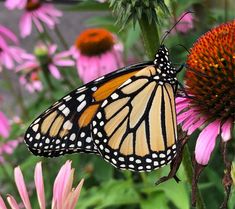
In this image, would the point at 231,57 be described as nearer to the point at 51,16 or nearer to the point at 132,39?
the point at 132,39

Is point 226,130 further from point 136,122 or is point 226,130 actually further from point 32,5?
point 32,5

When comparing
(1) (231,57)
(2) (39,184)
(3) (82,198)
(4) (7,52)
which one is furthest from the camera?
(4) (7,52)

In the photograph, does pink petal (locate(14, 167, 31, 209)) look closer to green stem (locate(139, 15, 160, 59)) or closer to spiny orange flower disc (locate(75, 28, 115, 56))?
green stem (locate(139, 15, 160, 59))

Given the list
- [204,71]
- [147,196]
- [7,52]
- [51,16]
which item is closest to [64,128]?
[204,71]

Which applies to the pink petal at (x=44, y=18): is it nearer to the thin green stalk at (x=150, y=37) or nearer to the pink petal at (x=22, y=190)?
the thin green stalk at (x=150, y=37)

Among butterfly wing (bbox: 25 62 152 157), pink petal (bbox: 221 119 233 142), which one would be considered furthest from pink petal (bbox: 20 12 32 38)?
pink petal (bbox: 221 119 233 142)

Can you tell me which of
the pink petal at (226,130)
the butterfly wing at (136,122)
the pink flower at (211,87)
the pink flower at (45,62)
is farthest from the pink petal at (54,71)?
the pink petal at (226,130)
